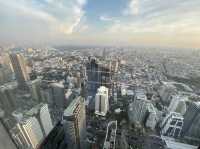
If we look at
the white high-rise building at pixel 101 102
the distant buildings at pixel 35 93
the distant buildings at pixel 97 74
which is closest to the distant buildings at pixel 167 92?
the distant buildings at pixel 97 74

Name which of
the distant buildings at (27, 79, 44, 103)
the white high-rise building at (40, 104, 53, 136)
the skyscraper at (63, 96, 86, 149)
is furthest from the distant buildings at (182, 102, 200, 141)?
the distant buildings at (27, 79, 44, 103)

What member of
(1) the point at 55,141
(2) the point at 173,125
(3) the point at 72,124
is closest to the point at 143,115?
(2) the point at 173,125

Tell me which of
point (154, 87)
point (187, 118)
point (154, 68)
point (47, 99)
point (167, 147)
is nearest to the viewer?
point (167, 147)

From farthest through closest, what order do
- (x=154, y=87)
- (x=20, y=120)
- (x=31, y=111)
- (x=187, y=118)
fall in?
(x=154, y=87), (x=187, y=118), (x=31, y=111), (x=20, y=120)

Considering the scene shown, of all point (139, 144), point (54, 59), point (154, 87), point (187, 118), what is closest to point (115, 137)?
point (139, 144)

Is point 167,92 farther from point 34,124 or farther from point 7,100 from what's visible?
point 7,100

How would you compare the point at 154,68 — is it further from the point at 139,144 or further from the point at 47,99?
the point at 47,99
